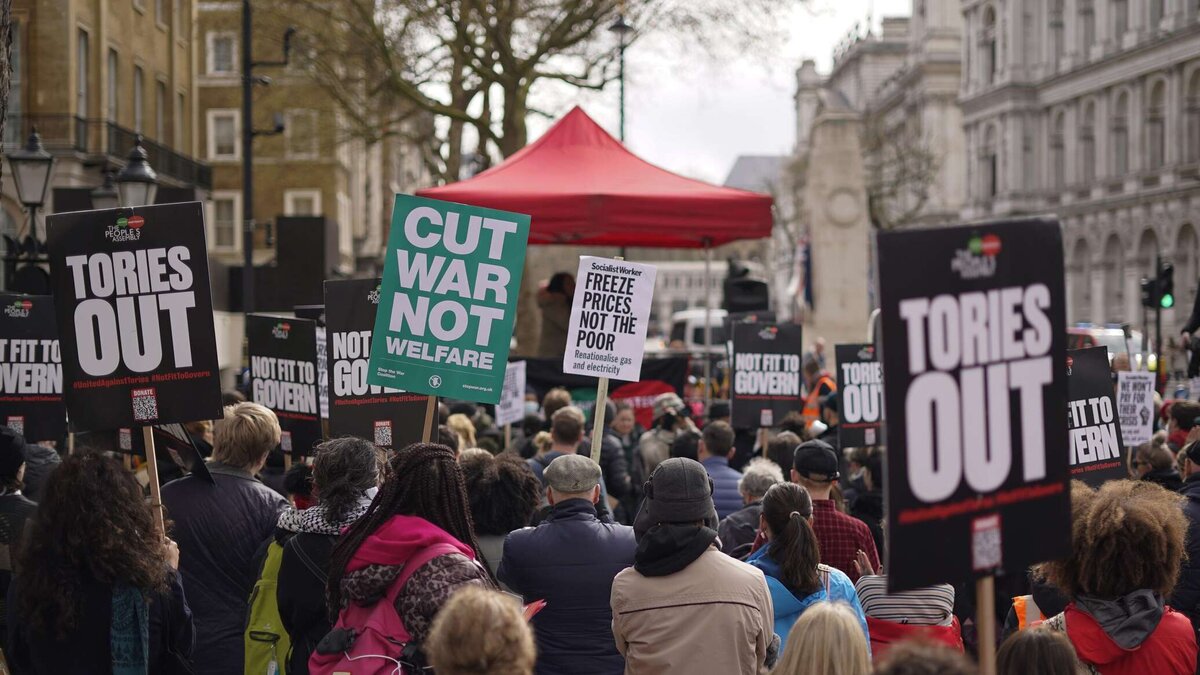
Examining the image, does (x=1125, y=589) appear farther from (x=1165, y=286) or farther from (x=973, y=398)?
(x=1165, y=286)

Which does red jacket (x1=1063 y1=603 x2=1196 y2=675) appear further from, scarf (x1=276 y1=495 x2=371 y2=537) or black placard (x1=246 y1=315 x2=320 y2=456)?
black placard (x1=246 y1=315 x2=320 y2=456)

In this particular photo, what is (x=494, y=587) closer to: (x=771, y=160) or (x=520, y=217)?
(x=520, y=217)

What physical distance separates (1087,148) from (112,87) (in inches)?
1873

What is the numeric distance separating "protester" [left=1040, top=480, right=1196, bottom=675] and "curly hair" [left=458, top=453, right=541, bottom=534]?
2250mm

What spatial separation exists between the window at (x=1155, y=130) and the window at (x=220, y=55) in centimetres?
3565

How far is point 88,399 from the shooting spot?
5.95 meters

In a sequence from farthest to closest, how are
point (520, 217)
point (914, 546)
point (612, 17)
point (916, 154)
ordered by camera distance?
1. point (916, 154)
2. point (612, 17)
3. point (520, 217)
4. point (914, 546)

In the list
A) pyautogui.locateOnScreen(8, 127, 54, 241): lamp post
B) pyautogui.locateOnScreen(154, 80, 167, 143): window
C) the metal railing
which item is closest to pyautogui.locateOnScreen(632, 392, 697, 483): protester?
pyautogui.locateOnScreen(8, 127, 54, 241): lamp post

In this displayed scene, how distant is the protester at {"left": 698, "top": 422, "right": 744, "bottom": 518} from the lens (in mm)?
8367

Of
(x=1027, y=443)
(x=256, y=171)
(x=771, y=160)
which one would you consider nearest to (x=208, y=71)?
(x=256, y=171)

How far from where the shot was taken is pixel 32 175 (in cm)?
1366

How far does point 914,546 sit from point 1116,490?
5.37ft

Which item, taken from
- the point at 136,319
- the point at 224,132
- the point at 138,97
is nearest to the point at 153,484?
the point at 136,319

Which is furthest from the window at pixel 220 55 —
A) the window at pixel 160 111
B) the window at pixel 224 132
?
the window at pixel 160 111
